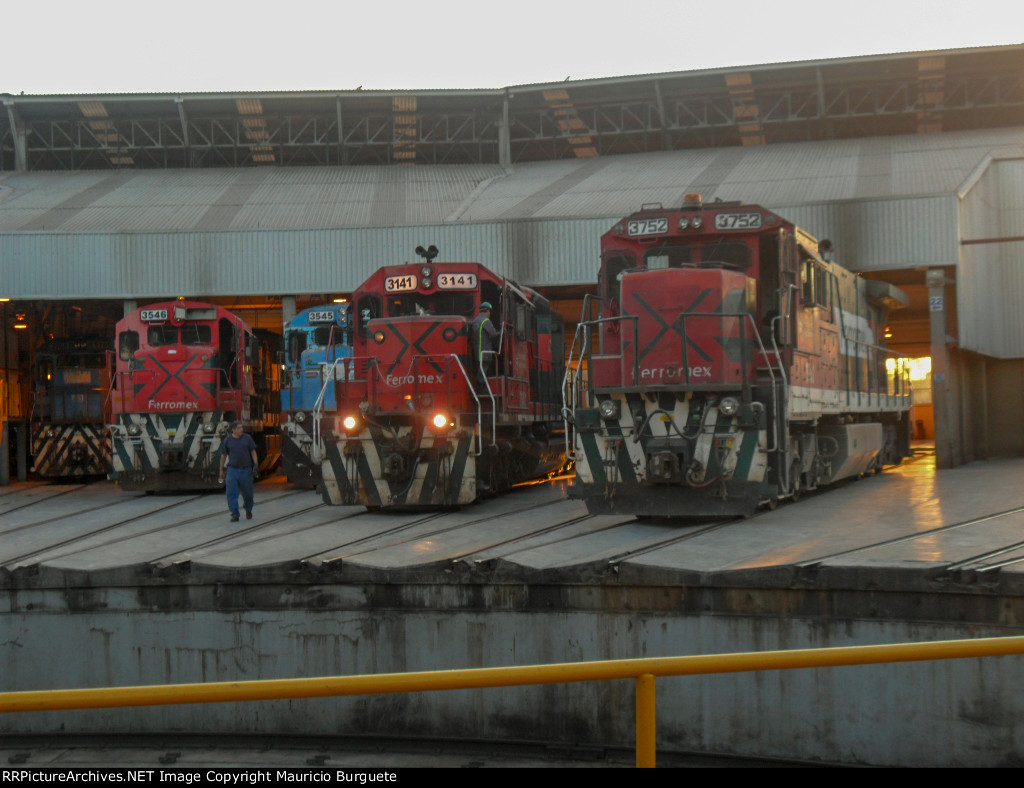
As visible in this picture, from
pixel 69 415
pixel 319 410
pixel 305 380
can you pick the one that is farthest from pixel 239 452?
pixel 69 415

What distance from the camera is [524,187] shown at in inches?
974

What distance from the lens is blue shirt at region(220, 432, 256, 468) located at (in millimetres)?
13586

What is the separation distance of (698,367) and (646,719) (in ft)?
26.2

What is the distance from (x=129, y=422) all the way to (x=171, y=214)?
7.05 m

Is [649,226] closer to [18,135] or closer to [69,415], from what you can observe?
[69,415]

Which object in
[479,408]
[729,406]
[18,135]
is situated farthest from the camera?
[18,135]

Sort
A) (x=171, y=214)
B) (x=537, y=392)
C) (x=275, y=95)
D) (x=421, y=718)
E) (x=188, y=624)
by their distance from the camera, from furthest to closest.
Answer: (x=275, y=95) → (x=171, y=214) → (x=537, y=392) → (x=188, y=624) → (x=421, y=718)

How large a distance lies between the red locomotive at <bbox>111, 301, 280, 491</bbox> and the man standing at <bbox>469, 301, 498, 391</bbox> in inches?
213

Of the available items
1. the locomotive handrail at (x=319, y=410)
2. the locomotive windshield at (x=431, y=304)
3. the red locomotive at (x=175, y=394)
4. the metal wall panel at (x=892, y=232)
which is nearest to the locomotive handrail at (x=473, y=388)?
the locomotive windshield at (x=431, y=304)

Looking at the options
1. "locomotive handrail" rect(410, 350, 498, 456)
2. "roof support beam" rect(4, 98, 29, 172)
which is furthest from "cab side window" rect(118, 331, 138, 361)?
"roof support beam" rect(4, 98, 29, 172)

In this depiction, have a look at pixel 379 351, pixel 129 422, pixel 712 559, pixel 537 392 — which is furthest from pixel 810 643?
pixel 129 422

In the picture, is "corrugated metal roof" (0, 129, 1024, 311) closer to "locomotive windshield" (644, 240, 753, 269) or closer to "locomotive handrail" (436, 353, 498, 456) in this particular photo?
"locomotive handrail" (436, 353, 498, 456)

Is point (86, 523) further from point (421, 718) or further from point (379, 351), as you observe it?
point (421, 718)

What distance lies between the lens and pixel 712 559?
900 centimetres
